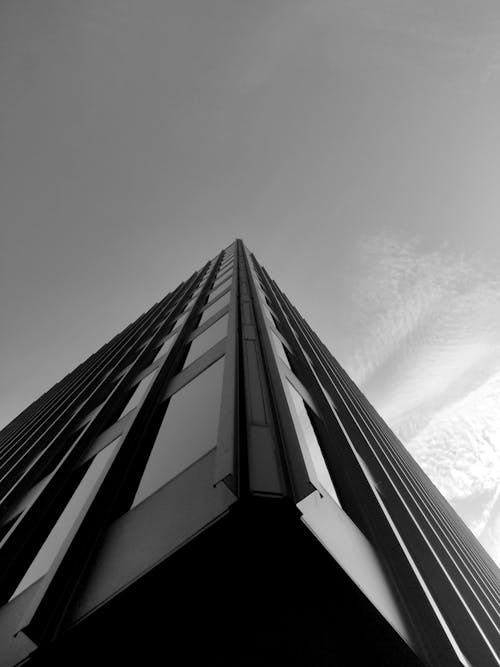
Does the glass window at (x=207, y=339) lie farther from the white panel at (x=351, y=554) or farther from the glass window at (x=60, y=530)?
the white panel at (x=351, y=554)

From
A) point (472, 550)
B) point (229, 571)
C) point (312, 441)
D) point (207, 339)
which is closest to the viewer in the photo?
point (229, 571)

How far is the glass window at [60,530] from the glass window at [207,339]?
2359mm

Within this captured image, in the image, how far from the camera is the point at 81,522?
3.35 m

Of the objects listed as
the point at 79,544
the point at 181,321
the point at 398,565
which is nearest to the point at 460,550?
the point at 398,565

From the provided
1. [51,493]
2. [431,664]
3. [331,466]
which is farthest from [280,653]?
[51,493]

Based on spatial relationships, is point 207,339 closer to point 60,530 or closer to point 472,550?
point 60,530

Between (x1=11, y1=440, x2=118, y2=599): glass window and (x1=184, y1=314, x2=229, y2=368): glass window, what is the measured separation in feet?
7.74

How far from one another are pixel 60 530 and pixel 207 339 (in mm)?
4296

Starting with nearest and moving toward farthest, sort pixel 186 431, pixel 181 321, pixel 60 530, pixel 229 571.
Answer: pixel 229 571
pixel 186 431
pixel 60 530
pixel 181 321

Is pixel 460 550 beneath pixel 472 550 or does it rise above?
above

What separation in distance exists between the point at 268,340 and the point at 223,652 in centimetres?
458

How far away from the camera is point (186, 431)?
171 inches

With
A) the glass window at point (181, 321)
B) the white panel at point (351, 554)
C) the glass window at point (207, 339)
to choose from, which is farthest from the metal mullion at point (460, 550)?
the glass window at point (181, 321)

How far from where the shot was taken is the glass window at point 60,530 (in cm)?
400
